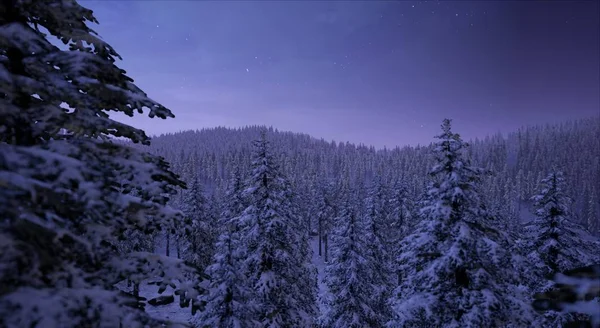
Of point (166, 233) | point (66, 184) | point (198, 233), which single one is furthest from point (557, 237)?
point (198, 233)

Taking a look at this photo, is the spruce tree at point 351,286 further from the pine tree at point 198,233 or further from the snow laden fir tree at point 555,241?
the pine tree at point 198,233

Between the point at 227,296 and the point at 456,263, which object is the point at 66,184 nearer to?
the point at 456,263

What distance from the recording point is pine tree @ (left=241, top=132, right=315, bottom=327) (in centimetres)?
1547

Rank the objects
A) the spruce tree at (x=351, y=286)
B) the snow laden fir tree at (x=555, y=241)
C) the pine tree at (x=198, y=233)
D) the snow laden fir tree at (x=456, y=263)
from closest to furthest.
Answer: the snow laden fir tree at (x=456, y=263) → the snow laden fir tree at (x=555, y=241) → the spruce tree at (x=351, y=286) → the pine tree at (x=198, y=233)

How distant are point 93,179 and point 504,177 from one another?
584 ft

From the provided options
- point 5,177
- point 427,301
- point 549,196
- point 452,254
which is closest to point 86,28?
point 5,177

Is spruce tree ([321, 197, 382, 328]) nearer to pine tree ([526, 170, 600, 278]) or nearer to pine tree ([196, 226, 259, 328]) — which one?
pine tree ([196, 226, 259, 328])

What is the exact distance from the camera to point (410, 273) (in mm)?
11859

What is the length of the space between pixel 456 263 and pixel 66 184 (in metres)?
10.3

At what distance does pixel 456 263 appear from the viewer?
9617mm

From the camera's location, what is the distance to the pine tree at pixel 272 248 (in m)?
15.5

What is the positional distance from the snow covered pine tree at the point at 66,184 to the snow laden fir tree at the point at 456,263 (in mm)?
8741

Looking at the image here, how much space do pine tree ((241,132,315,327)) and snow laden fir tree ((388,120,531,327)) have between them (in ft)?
21.9

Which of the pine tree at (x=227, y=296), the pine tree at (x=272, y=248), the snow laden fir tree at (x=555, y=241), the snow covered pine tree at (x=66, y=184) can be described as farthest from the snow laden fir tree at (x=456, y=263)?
the snow covered pine tree at (x=66, y=184)
